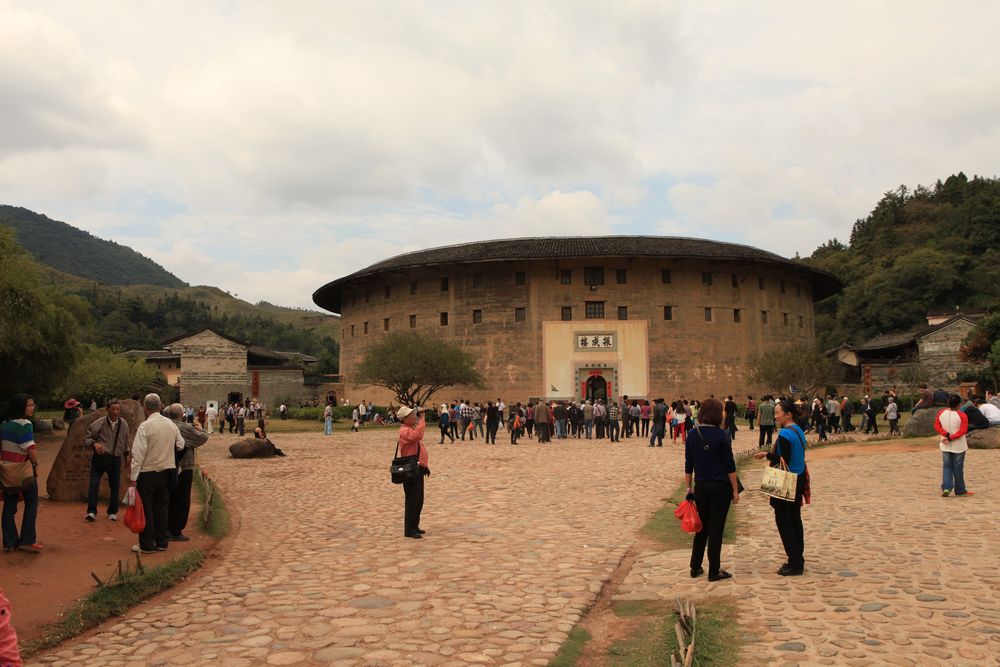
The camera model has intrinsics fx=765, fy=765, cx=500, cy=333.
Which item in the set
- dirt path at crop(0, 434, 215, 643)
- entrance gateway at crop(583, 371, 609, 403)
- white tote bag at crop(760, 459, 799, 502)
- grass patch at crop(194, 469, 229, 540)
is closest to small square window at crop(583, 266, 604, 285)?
entrance gateway at crop(583, 371, 609, 403)

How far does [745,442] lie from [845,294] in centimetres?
4283

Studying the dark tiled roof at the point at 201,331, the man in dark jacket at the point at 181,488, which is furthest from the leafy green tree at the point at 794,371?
the dark tiled roof at the point at 201,331

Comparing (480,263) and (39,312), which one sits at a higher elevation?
(480,263)

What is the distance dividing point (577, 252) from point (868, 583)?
3153cm

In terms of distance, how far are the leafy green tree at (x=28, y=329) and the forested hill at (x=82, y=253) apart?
129 m

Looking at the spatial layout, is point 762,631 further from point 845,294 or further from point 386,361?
point 845,294

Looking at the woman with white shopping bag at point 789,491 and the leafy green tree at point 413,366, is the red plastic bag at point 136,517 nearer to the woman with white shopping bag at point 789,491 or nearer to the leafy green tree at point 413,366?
the woman with white shopping bag at point 789,491

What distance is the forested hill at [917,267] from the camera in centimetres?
5275

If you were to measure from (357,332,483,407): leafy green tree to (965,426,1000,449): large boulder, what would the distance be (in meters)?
20.3

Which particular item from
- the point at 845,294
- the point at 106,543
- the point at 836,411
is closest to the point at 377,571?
the point at 106,543

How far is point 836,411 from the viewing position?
22016 mm

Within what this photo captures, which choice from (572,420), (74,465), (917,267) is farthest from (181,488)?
(917,267)

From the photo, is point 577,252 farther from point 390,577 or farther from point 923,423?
point 390,577

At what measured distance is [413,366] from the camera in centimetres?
3164
